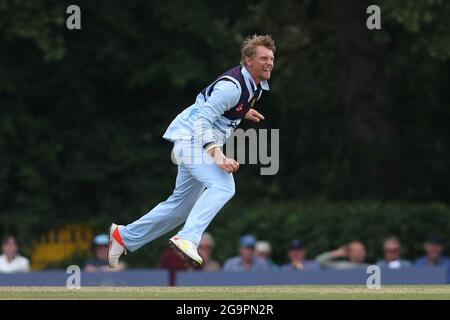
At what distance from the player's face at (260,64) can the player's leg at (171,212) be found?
1025mm

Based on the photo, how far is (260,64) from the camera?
1023 centimetres

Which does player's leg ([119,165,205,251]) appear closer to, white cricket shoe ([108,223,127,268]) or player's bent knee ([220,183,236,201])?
white cricket shoe ([108,223,127,268])

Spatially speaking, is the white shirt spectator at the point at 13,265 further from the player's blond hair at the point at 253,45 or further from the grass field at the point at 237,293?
the player's blond hair at the point at 253,45

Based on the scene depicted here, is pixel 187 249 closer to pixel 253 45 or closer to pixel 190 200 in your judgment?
pixel 190 200

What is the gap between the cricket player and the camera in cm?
1004

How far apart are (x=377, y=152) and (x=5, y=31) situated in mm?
6598

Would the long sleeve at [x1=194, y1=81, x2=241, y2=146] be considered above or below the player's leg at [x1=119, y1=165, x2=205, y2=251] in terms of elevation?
above

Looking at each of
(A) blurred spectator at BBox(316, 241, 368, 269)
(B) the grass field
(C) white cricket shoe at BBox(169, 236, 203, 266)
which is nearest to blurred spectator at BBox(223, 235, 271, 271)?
(A) blurred spectator at BBox(316, 241, 368, 269)

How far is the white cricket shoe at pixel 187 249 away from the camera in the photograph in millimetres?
10016

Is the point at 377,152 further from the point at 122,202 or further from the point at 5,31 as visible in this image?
the point at 5,31

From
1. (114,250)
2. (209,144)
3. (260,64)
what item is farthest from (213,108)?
(114,250)

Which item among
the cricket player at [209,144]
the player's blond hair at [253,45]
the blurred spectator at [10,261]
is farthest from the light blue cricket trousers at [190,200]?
the blurred spectator at [10,261]

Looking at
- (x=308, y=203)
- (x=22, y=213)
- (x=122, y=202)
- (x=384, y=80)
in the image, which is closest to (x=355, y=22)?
(x=384, y=80)

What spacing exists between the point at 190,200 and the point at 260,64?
4.49 feet
